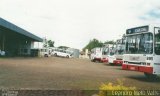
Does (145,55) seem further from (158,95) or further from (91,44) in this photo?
(91,44)

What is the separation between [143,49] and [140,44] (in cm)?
44

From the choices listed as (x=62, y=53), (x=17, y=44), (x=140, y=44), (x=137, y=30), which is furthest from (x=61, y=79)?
(x=62, y=53)

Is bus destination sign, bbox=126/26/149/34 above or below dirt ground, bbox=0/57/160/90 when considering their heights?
above

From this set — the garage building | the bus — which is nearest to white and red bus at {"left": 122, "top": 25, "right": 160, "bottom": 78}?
the bus

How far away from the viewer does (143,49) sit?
17094mm

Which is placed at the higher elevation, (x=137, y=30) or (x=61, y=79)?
(x=137, y=30)

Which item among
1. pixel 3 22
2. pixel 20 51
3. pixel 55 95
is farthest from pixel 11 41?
pixel 55 95

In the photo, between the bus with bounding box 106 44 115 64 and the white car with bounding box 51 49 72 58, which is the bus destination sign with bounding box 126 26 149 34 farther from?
the white car with bounding box 51 49 72 58

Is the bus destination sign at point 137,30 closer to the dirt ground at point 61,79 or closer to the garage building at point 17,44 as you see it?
the dirt ground at point 61,79

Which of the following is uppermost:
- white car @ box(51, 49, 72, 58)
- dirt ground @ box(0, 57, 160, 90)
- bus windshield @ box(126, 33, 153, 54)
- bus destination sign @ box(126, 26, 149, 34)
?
bus destination sign @ box(126, 26, 149, 34)

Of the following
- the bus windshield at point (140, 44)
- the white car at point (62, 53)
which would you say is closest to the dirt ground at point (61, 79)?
the bus windshield at point (140, 44)

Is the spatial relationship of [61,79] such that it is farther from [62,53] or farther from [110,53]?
[62,53]

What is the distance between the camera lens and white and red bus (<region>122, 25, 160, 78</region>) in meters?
16.3

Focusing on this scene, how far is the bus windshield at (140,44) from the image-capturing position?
16594 mm
